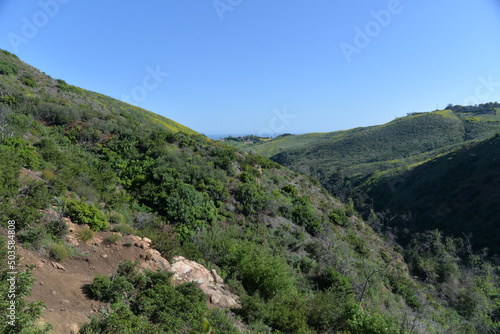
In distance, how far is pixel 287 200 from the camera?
652 inches

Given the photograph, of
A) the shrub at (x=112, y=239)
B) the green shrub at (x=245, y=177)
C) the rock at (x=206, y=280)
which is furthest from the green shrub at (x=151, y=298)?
the green shrub at (x=245, y=177)

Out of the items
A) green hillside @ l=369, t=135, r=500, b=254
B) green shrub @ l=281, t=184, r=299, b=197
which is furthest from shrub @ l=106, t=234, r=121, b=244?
green hillside @ l=369, t=135, r=500, b=254

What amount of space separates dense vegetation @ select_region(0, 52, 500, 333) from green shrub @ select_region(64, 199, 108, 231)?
31 mm

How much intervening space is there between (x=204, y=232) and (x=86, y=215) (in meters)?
4.37

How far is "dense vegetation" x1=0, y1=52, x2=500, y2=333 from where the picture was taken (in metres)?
5.75

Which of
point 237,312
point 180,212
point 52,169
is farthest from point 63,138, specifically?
point 237,312

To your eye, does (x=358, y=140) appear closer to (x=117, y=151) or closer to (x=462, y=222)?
(x=462, y=222)

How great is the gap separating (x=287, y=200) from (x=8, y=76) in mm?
23992

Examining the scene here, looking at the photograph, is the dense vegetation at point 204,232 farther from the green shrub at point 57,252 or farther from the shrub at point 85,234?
the shrub at point 85,234

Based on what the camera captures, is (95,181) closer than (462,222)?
Yes

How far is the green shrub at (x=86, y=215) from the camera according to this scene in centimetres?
714

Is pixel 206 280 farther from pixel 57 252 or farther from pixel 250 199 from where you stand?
pixel 250 199

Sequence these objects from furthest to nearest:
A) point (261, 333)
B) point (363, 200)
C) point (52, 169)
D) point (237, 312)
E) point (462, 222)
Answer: point (363, 200), point (462, 222), point (52, 169), point (237, 312), point (261, 333)

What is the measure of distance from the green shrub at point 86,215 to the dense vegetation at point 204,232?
0.03 meters
